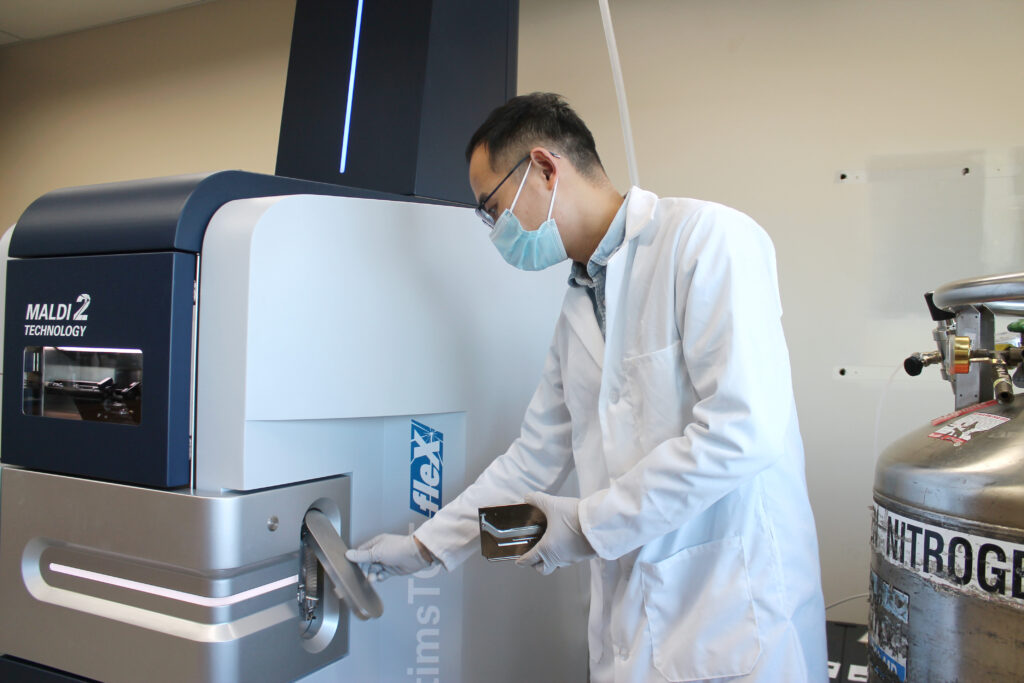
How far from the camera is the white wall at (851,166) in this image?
4.96 ft

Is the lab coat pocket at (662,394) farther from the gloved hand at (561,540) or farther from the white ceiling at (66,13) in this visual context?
the white ceiling at (66,13)

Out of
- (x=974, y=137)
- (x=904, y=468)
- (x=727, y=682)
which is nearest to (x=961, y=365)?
(x=904, y=468)

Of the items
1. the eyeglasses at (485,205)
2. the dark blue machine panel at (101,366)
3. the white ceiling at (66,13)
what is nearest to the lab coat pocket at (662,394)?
the eyeglasses at (485,205)

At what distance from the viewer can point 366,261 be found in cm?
99

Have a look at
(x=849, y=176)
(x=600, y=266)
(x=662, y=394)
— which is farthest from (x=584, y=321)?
(x=849, y=176)

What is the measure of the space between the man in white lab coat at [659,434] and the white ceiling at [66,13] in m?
2.02

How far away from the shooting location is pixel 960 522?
0.80 m

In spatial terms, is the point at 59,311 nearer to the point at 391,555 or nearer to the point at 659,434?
the point at 391,555

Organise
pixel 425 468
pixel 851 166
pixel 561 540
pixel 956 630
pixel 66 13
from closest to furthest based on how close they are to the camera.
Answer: pixel 956 630 → pixel 561 540 → pixel 425 468 → pixel 851 166 → pixel 66 13

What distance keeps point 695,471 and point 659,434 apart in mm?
117

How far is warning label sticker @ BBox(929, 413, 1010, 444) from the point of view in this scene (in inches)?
33.5

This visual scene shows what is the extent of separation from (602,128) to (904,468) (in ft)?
4.11

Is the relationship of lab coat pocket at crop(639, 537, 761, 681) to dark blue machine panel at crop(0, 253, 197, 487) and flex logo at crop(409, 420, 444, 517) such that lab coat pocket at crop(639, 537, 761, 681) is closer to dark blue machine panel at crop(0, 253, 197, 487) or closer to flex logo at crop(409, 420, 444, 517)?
flex logo at crop(409, 420, 444, 517)

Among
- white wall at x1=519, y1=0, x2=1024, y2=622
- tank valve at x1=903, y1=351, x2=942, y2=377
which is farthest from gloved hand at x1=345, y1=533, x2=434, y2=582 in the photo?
white wall at x1=519, y1=0, x2=1024, y2=622
